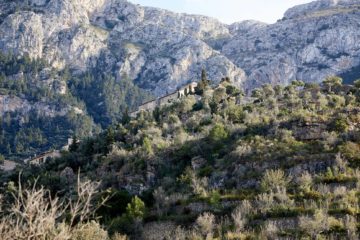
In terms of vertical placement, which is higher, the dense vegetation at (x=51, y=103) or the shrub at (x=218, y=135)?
the shrub at (x=218, y=135)

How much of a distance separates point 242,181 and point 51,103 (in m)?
156

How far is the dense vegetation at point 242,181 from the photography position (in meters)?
16.6

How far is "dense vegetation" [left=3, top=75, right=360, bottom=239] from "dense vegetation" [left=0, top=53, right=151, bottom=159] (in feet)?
369

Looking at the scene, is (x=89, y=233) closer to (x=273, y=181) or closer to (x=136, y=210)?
(x=136, y=210)

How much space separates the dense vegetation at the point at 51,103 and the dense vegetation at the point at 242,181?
11237 centimetres

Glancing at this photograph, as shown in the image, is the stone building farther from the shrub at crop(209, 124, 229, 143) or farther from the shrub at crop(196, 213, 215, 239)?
the shrub at crop(196, 213, 215, 239)

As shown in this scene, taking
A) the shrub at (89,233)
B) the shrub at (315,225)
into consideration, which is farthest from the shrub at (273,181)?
the shrub at (89,233)

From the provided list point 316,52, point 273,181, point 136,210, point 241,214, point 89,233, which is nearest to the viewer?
point 89,233

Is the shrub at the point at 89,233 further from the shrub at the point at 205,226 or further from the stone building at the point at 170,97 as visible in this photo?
the stone building at the point at 170,97

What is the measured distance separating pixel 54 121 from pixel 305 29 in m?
113

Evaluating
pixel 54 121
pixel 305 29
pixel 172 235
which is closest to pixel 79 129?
pixel 54 121

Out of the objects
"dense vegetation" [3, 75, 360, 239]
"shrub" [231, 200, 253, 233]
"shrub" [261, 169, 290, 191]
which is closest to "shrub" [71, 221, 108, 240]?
"dense vegetation" [3, 75, 360, 239]

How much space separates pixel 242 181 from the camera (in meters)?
23.2

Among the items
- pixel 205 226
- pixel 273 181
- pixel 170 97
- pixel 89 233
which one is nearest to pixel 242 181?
pixel 273 181
